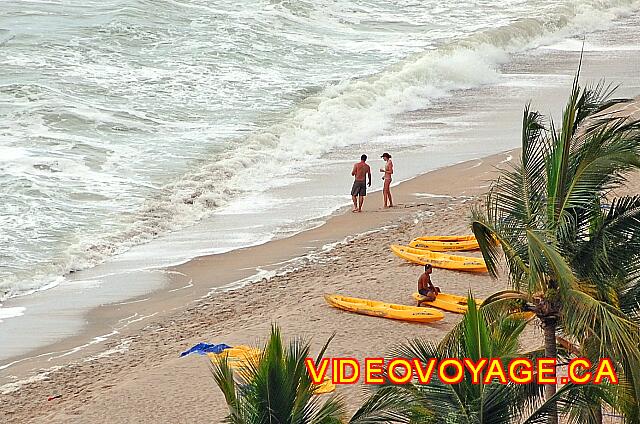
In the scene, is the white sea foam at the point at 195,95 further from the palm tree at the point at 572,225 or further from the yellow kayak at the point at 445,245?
the palm tree at the point at 572,225

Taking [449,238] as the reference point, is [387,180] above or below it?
above

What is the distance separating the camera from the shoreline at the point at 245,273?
43.3ft

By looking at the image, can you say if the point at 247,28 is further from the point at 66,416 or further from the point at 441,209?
the point at 66,416

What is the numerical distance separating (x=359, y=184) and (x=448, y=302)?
540cm

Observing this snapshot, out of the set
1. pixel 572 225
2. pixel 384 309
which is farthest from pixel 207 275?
pixel 572 225

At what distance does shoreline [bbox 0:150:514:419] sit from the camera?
13195 millimetres

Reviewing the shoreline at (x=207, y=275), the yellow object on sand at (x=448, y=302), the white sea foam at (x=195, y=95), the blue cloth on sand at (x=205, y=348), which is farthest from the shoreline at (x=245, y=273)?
the white sea foam at (x=195, y=95)

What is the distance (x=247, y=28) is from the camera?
1497 inches

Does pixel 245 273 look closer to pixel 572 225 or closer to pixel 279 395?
pixel 572 225

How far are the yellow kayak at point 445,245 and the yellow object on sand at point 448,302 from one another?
2131 millimetres

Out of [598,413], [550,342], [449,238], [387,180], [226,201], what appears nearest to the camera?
[598,413]

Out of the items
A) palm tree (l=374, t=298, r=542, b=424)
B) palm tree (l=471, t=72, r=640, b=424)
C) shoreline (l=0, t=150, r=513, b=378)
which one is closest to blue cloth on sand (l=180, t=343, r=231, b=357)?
shoreline (l=0, t=150, r=513, b=378)

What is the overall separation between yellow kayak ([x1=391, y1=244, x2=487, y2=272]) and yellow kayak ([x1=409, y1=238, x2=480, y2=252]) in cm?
18

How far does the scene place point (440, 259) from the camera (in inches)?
587
